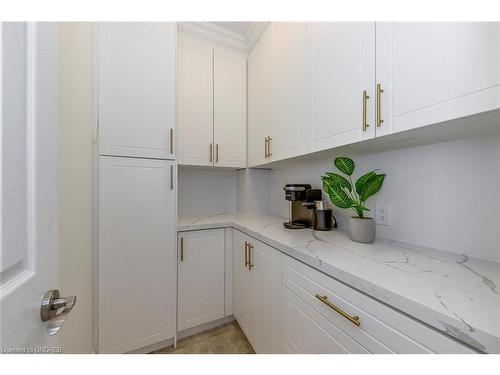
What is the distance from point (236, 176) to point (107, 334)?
162cm

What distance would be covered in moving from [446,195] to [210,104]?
1.69 meters

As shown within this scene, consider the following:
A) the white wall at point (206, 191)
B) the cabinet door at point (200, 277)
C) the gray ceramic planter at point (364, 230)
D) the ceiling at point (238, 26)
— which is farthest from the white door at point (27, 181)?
the ceiling at point (238, 26)

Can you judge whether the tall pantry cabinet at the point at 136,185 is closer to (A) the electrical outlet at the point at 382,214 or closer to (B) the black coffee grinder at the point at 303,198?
(B) the black coffee grinder at the point at 303,198

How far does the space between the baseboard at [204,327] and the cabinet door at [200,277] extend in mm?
65

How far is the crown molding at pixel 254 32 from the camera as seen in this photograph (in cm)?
158

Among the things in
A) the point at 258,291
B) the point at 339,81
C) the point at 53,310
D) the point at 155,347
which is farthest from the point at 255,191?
the point at 53,310

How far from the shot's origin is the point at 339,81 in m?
0.96

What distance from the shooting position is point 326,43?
103 centimetres

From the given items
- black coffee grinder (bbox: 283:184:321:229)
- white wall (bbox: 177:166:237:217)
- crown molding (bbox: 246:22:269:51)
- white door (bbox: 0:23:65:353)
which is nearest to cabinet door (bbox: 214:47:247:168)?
crown molding (bbox: 246:22:269:51)

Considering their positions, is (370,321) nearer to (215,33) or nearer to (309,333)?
(309,333)

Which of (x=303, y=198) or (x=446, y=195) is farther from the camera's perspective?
(x=303, y=198)

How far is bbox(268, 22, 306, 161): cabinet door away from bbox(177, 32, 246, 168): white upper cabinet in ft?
1.47

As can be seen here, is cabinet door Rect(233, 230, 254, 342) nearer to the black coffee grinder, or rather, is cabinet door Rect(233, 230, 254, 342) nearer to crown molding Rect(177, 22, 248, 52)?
the black coffee grinder
